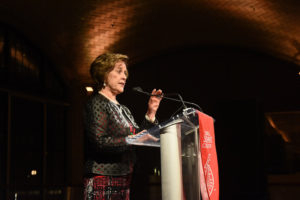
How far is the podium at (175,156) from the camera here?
1.68 m

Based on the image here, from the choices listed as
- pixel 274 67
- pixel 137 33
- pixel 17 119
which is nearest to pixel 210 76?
pixel 274 67

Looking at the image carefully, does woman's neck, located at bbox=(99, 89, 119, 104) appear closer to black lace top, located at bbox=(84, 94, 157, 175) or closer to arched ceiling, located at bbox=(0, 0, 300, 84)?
black lace top, located at bbox=(84, 94, 157, 175)

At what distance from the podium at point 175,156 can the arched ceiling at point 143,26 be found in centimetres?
541

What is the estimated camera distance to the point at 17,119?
23.7 ft

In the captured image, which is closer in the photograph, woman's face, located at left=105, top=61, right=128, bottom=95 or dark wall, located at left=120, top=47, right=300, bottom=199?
woman's face, located at left=105, top=61, right=128, bottom=95

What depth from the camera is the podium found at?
1.68 m

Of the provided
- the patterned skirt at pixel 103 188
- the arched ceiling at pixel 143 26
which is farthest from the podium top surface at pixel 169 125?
the arched ceiling at pixel 143 26

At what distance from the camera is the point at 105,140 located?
1.88 meters

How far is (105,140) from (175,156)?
371mm

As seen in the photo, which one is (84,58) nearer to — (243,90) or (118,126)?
(243,90)

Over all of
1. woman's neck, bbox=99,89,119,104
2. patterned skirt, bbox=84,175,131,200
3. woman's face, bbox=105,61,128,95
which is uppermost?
woman's face, bbox=105,61,128,95

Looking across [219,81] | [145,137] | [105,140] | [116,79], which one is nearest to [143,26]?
[219,81]

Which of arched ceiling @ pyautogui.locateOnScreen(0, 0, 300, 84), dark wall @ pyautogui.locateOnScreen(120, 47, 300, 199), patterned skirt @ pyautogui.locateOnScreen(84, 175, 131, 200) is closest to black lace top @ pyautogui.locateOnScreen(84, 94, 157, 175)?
patterned skirt @ pyautogui.locateOnScreen(84, 175, 131, 200)

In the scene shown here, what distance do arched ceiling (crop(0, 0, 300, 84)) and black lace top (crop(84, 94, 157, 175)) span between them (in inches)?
202
